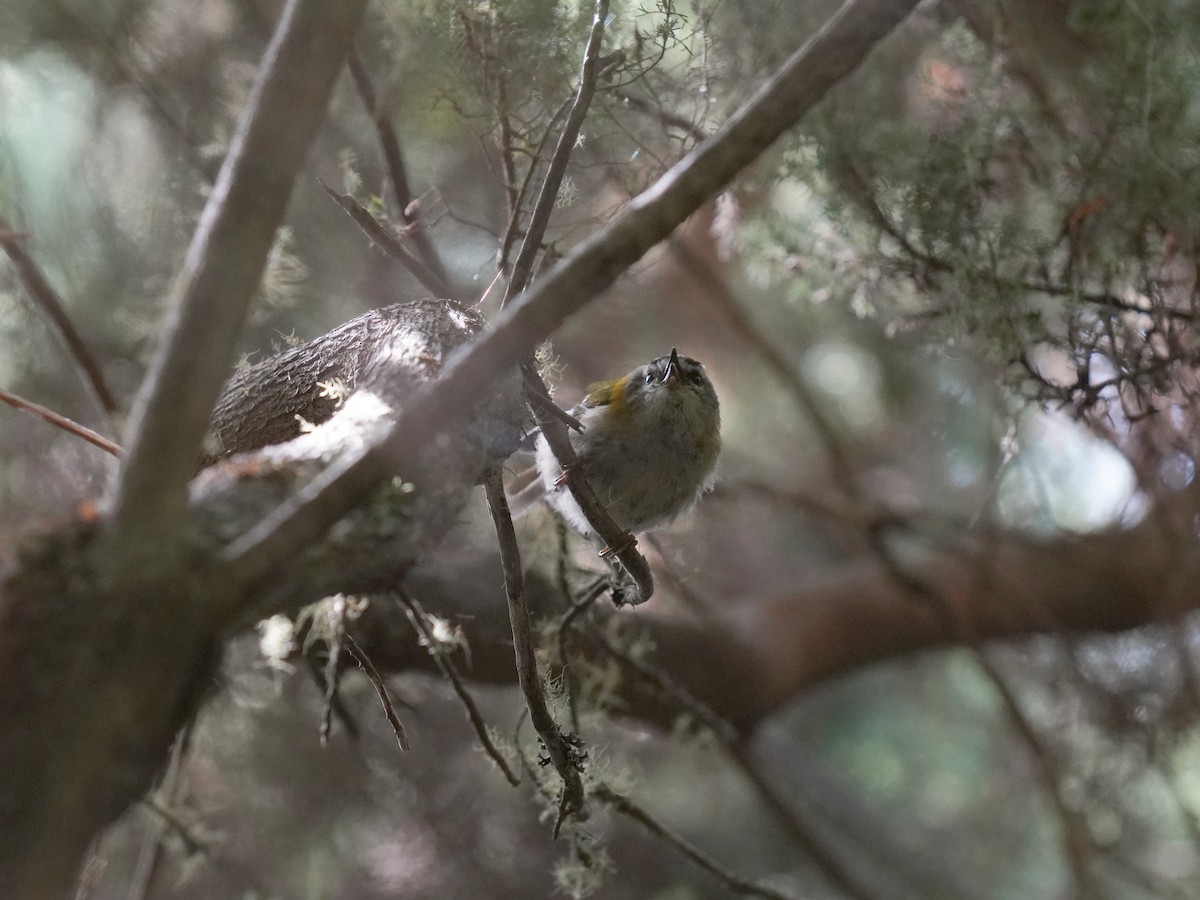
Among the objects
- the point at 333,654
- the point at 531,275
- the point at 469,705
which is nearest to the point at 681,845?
the point at 469,705

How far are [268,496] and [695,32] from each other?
3.98 feet

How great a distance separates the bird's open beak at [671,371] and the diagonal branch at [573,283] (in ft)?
3.92

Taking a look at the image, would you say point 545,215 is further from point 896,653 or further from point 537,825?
point 896,653

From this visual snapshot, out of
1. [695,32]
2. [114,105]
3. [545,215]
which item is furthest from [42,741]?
[114,105]

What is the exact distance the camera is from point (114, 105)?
106 inches

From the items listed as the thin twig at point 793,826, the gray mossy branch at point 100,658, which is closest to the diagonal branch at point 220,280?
the gray mossy branch at point 100,658

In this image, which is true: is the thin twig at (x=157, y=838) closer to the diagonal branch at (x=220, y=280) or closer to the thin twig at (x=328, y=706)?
the thin twig at (x=328, y=706)

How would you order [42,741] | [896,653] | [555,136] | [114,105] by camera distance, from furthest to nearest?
1. [896,653]
2. [114,105]
3. [555,136]
4. [42,741]

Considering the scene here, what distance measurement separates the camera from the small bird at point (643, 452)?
2137 mm

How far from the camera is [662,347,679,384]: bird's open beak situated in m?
2.27

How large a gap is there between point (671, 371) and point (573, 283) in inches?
50.9

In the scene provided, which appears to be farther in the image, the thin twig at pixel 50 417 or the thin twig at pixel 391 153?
the thin twig at pixel 391 153

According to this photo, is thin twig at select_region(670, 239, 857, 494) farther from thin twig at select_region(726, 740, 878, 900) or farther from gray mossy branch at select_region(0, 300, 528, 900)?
gray mossy branch at select_region(0, 300, 528, 900)

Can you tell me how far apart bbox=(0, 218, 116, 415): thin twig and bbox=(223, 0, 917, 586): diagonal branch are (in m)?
1.54
